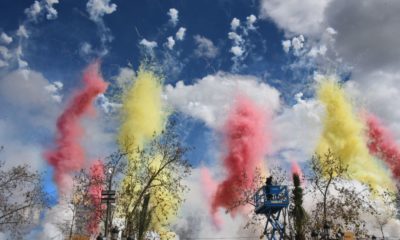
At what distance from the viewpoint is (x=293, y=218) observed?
48344 millimetres

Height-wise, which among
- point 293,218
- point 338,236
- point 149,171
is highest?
point 149,171

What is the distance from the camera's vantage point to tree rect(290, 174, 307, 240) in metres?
45.3

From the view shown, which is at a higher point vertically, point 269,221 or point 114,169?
point 114,169

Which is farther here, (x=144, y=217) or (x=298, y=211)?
(x=298, y=211)

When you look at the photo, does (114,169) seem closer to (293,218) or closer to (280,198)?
(280,198)

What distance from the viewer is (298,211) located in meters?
48.6

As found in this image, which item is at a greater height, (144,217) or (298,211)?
(298,211)

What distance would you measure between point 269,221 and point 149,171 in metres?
12.8

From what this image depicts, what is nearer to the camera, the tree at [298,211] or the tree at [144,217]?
the tree at [144,217]

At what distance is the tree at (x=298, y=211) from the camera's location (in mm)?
45347

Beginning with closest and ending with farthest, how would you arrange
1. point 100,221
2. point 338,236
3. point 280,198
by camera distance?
point 338,236 → point 280,198 → point 100,221

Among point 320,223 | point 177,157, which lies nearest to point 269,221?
point 320,223

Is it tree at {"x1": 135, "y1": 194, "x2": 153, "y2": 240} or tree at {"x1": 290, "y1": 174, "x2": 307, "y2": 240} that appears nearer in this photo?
tree at {"x1": 135, "y1": 194, "x2": 153, "y2": 240}

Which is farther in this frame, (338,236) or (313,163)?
(313,163)
